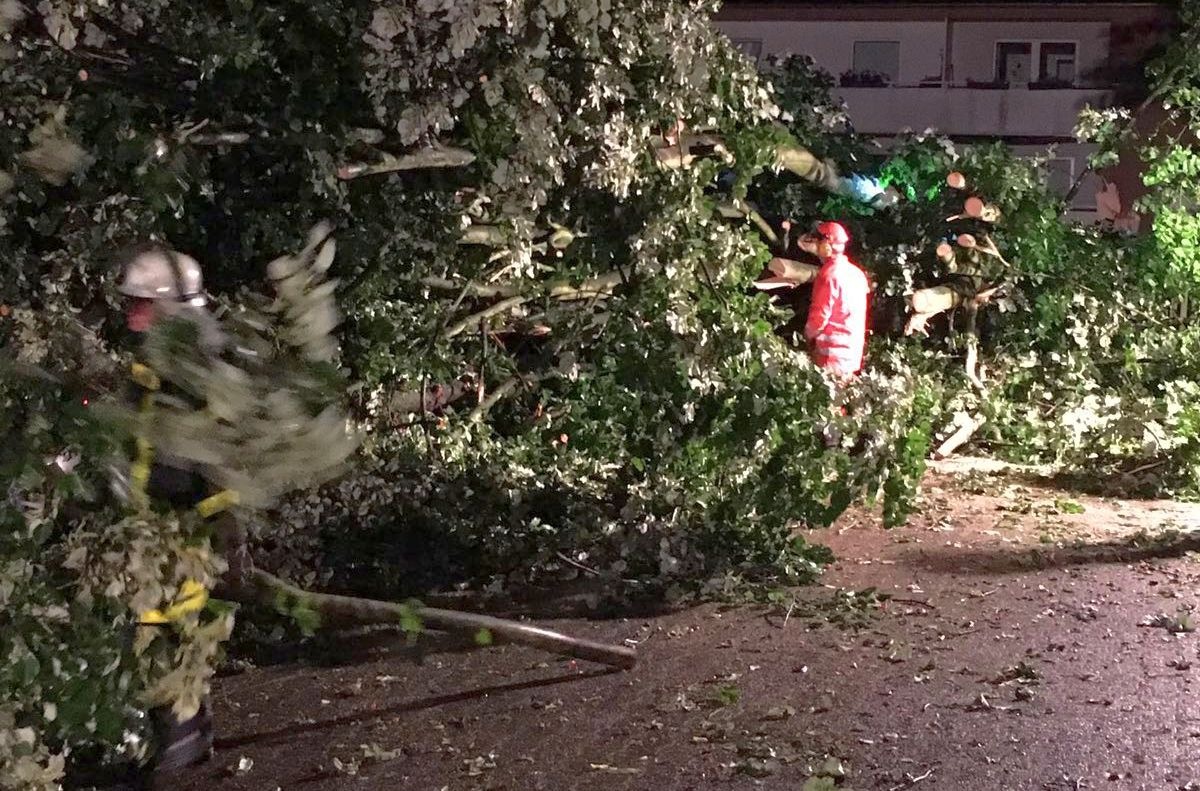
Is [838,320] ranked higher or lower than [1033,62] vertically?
lower

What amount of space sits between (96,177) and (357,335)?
2.17 meters

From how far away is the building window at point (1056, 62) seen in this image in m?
21.6

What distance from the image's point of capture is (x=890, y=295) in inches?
389

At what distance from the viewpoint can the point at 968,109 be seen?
71.6 feet

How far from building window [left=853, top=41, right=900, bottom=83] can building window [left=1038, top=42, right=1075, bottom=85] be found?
2.69 metres

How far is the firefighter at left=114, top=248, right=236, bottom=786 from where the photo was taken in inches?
89.4

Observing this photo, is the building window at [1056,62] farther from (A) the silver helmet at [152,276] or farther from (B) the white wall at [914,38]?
(A) the silver helmet at [152,276]

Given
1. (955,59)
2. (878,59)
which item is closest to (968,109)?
(955,59)

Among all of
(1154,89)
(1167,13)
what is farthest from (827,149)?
(1167,13)

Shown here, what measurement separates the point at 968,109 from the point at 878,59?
6.66 ft

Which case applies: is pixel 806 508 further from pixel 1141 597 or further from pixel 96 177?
pixel 96 177

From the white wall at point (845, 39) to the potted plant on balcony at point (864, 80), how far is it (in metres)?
0.25

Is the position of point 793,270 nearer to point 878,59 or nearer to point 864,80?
point 864,80

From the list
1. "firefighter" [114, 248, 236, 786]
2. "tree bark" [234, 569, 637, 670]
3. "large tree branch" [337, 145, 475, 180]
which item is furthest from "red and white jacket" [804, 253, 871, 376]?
"firefighter" [114, 248, 236, 786]
